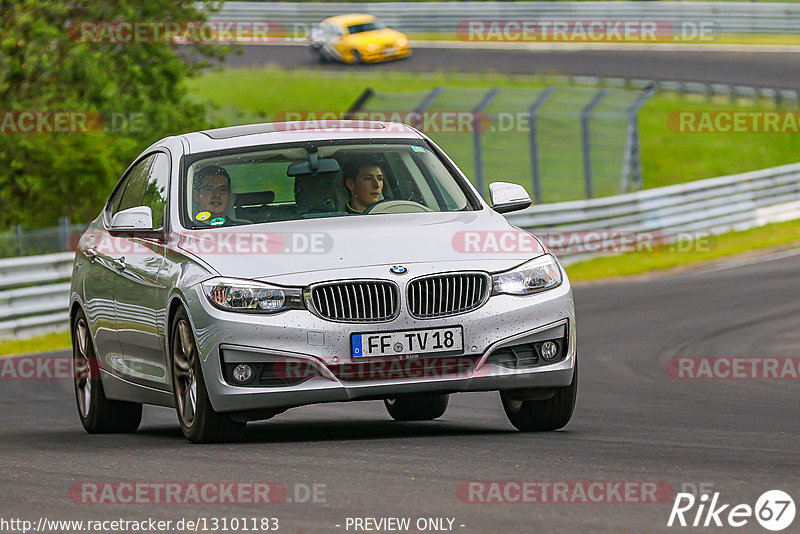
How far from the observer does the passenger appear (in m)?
8.33

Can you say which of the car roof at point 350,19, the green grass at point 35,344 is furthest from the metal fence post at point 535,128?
the car roof at point 350,19

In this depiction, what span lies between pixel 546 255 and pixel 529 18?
4075 cm

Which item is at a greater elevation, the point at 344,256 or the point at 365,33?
the point at 344,256

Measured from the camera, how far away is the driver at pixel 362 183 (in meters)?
8.59

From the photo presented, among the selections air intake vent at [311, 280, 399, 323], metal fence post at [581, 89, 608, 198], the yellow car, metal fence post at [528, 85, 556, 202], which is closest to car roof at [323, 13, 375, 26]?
the yellow car

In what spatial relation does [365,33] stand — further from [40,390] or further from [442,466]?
[442,466]

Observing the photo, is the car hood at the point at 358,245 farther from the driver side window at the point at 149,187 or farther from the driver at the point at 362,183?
the driver side window at the point at 149,187

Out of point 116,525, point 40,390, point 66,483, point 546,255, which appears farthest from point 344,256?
point 40,390

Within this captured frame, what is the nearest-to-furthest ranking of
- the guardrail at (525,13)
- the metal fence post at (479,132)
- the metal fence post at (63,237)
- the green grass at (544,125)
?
the metal fence post at (63,237)
the metal fence post at (479,132)
the green grass at (544,125)
the guardrail at (525,13)

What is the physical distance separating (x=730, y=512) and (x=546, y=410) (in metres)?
2.81

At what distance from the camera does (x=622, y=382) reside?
1192cm

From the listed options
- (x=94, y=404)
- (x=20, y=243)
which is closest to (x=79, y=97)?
(x=20, y=243)

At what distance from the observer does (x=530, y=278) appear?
304 inches

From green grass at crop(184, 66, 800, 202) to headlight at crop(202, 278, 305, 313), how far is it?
17.7m
